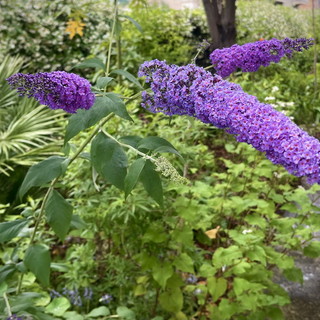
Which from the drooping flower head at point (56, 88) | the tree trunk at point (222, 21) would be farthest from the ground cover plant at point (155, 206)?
the tree trunk at point (222, 21)

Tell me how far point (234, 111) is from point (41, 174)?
1.82 ft

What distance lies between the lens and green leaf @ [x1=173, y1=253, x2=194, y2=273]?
1880mm

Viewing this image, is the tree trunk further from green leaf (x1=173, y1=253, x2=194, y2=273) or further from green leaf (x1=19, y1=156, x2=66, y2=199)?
green leaf (x1=19, y1=156, x2=66, y2=199)

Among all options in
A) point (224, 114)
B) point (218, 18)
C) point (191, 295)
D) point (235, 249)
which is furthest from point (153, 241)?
point (218, 18)

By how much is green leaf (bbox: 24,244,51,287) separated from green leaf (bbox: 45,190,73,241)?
149 mm

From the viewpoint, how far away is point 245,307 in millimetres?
1853

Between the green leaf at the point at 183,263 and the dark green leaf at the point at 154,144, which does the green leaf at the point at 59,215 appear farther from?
the green leaf at the point at 183,263

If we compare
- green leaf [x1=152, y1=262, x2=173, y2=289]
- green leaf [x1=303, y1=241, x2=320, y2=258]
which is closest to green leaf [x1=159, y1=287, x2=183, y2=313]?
green leaf [x1=152, y1=262, x2=173, y2=289]

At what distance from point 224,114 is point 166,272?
3.70 ft

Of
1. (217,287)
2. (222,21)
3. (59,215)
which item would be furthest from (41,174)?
(222,21)

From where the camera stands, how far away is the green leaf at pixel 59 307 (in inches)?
66.0

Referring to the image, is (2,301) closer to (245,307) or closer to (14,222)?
(14,222)

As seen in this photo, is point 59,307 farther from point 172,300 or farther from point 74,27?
point 74,27

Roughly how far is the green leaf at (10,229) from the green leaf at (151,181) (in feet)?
1.56
